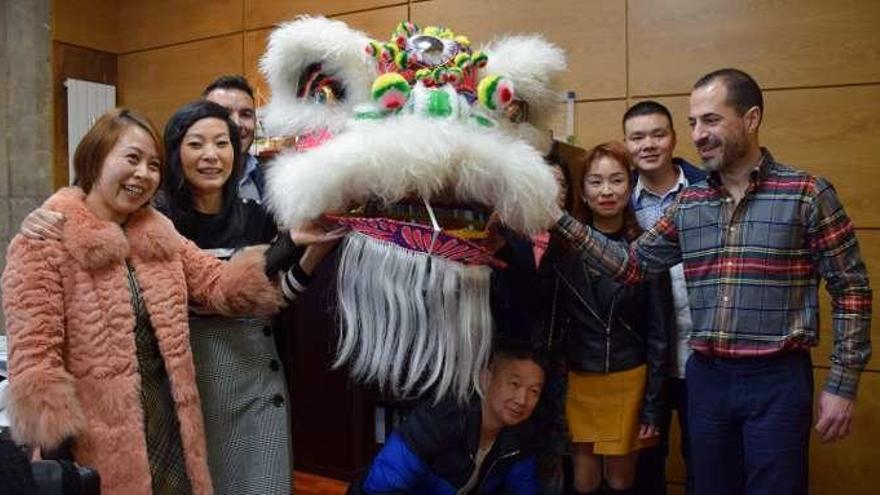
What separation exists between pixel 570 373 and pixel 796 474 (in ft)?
2.00

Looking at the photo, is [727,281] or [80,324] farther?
[727,281]

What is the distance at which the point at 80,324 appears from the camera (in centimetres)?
153

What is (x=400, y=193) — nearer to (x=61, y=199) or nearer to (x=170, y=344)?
(x=170, y=344)

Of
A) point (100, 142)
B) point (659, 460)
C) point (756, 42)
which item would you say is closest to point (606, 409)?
point (659, 460)

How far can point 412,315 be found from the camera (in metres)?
1.39

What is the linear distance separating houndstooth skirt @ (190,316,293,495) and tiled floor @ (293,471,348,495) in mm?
1202

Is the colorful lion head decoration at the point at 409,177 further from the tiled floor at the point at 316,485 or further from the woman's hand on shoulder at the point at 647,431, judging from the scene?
the tiled floor at the point at 316,485

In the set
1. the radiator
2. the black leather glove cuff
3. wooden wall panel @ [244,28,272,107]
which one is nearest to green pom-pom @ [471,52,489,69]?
the black leather glove cuff

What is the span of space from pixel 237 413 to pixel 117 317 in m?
0.42

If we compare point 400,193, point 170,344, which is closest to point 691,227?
point 400,193

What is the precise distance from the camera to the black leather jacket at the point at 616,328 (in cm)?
203

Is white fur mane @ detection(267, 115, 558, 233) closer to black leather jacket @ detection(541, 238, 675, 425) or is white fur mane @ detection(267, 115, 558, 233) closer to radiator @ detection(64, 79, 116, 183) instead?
black leather jacket @ detection(541, 238, 675, 425)

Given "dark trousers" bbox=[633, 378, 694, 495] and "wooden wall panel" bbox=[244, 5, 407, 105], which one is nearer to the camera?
"dark trousers" bbox=[633, 378, 694, 495]

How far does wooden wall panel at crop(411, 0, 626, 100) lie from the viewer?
340 cm
